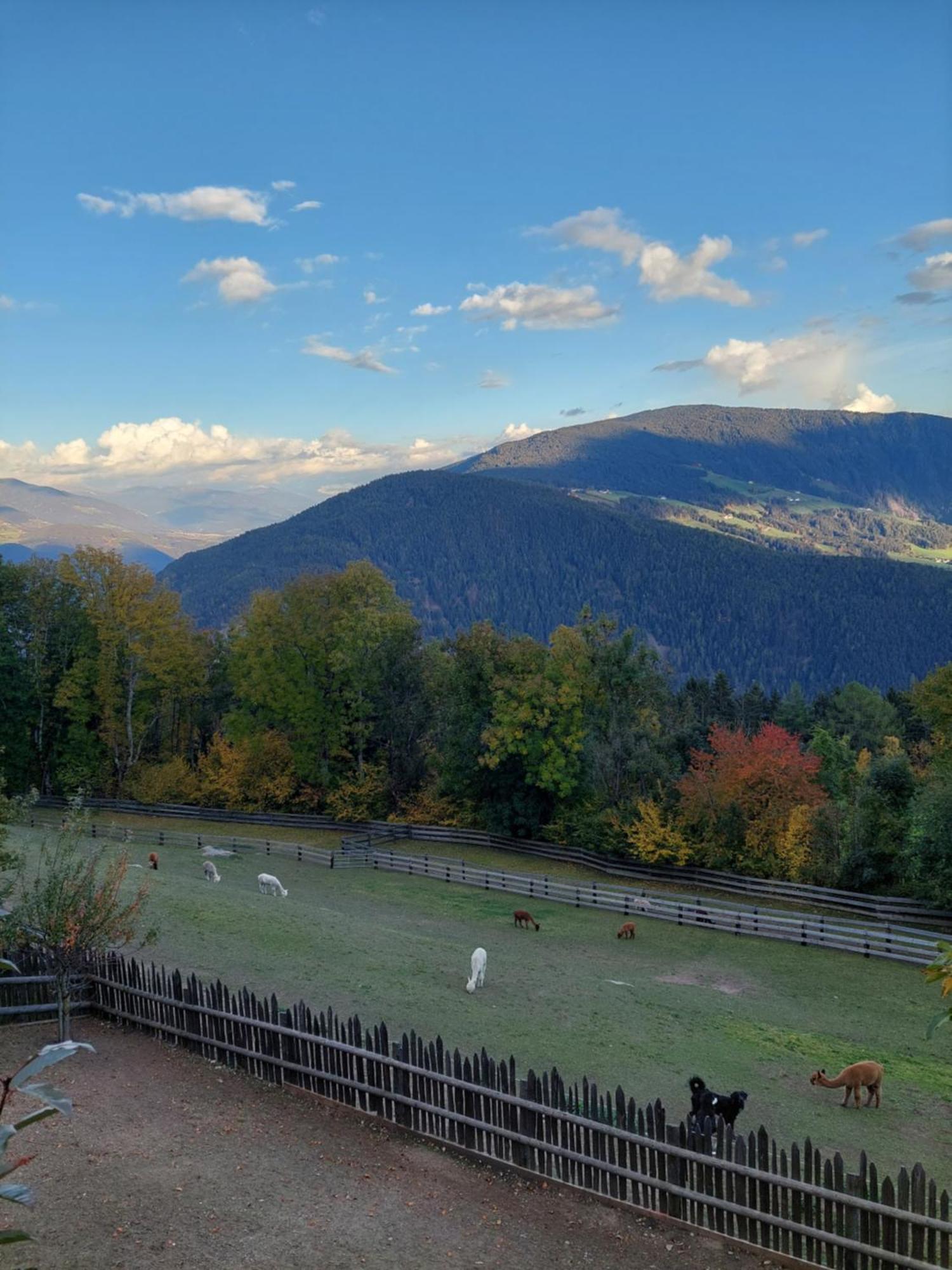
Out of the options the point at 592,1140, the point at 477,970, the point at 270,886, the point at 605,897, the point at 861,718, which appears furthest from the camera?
the point at 861,718

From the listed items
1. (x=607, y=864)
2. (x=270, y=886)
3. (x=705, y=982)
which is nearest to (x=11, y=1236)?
(x=705, y=982)

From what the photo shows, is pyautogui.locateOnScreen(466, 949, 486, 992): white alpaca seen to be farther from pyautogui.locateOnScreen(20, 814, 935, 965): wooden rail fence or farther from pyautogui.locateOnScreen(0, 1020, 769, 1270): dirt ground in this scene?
pyautogui.locateOnScreen(20, 814, 935, 965): wooden rail fence

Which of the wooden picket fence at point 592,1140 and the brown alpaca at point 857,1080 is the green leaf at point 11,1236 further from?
the brown alpaca at point 857,1080

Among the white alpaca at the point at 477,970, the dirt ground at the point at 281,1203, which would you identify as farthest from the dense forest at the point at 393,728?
the dirt ground at the point at 281,1203

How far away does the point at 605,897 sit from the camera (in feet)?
105

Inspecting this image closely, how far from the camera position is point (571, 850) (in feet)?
135

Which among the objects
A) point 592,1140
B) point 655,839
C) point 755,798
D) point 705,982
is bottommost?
point 705,982

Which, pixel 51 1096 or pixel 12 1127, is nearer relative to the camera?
pixel 51 1096

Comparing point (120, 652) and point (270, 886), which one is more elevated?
point (120, 652)

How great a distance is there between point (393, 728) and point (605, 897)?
2191 cm

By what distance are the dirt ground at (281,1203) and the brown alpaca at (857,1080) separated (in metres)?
5.37

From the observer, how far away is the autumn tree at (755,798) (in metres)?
34.5

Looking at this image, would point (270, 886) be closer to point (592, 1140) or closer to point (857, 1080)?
point (857, 1080)

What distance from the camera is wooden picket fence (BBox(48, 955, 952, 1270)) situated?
9281 millimetres
